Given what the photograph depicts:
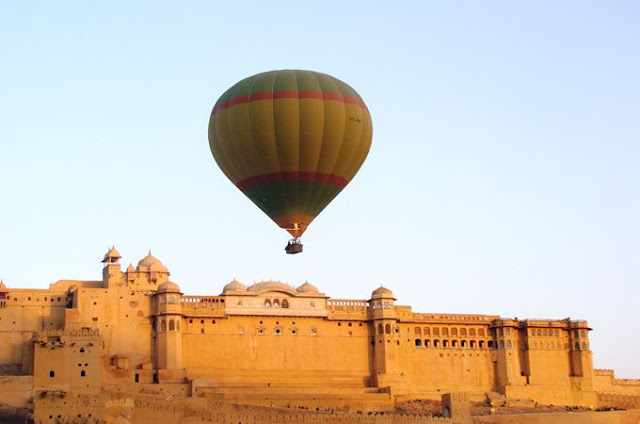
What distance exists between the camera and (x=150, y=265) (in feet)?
219

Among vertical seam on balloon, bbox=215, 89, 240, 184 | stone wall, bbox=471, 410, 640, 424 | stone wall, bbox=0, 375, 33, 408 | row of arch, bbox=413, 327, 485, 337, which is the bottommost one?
stone wall, bbox=471, 410, 640, 424

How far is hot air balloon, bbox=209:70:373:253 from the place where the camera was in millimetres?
45500

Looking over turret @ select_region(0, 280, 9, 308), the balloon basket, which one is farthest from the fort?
the balloon basket

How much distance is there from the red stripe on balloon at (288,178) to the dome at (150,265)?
67.8 ft

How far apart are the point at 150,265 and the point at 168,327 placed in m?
4.32

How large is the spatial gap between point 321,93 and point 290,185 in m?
3.43

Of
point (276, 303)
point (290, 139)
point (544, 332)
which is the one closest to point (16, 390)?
point (290, 139)

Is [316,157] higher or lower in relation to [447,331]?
higher

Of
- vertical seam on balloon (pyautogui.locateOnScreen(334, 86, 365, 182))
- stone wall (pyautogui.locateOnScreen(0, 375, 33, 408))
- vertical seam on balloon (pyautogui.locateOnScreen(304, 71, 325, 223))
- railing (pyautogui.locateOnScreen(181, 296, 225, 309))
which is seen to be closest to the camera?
vertical seam on balloon (pyautogui.locateOnScreen(304, 71, 325, 223))

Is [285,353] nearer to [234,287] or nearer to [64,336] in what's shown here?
[234,287]

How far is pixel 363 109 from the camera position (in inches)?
1860

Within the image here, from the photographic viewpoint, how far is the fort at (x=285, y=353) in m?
57.4

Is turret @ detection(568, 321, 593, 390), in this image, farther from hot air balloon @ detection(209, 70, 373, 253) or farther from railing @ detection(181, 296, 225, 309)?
hot air balloon @ detection(209, 70, 373, 253)

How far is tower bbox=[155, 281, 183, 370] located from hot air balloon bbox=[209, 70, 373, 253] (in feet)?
59.7
